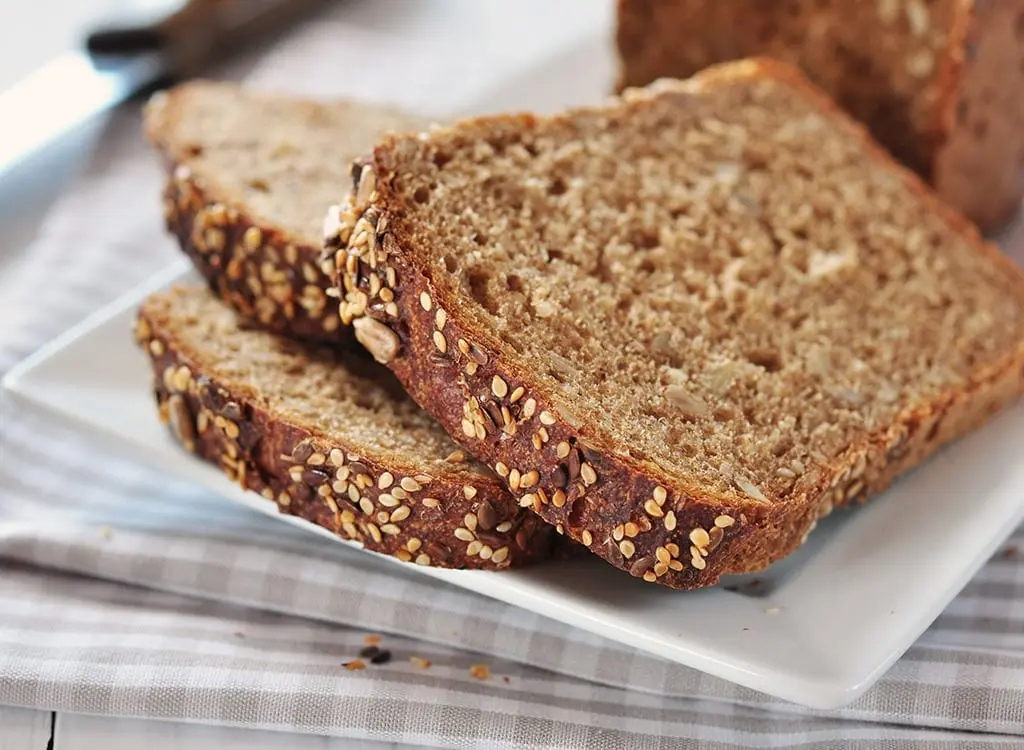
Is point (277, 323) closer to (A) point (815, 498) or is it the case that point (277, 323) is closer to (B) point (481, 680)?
(B) point (481, 680)

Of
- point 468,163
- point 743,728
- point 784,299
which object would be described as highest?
point 468,163

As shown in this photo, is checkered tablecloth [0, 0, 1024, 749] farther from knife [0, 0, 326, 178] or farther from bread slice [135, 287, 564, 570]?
knife [0, 0, 326, 178]

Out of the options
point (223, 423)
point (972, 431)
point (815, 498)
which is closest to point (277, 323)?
point (223, 423)

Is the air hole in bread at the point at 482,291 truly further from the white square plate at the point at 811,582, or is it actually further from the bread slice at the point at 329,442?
the white square plate at the point at 811,582

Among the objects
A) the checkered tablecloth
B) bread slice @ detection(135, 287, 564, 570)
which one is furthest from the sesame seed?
the checkered tablecloth

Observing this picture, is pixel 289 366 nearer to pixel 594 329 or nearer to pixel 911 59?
pixel 594 329

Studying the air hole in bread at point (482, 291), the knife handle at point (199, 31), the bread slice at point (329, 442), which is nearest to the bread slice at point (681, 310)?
the air hole in bread at point (482, 291)

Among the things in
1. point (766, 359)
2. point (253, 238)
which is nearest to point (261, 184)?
point (253, 238)
